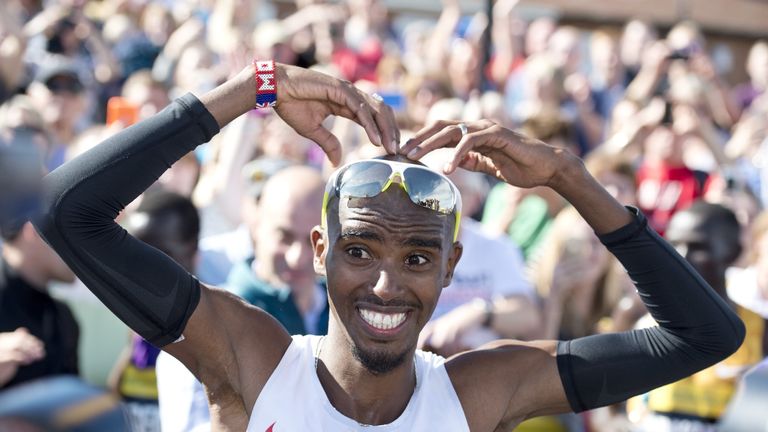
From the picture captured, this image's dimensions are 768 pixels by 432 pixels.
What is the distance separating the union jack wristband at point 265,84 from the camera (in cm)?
313

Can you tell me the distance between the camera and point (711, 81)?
415 inches

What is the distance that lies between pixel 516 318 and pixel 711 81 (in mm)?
5812

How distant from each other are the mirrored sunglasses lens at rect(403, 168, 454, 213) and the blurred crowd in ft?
2.05

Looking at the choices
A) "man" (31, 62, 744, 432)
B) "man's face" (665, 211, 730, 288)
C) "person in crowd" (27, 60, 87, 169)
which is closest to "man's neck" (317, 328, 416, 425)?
"man" (31, 62, 744, 432)

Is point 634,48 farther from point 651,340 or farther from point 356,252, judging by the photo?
point 356,252

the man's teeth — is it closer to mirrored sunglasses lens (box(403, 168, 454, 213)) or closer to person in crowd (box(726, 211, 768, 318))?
mirrored sunglasses lens (box(403, 168, 454, 213))

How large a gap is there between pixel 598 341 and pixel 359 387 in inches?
27.6

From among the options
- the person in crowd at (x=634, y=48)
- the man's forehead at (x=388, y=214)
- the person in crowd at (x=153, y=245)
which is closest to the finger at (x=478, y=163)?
the man's forehead at (x=388, y=214)

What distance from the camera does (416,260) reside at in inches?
123

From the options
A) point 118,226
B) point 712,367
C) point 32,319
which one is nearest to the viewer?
point 118,226

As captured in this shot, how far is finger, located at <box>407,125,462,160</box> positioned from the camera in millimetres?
3135

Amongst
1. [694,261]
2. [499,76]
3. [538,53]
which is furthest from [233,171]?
[538,53]

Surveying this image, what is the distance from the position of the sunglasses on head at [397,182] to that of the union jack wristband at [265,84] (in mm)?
281

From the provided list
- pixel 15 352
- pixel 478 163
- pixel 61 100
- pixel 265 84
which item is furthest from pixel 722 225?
pixel 61 100
